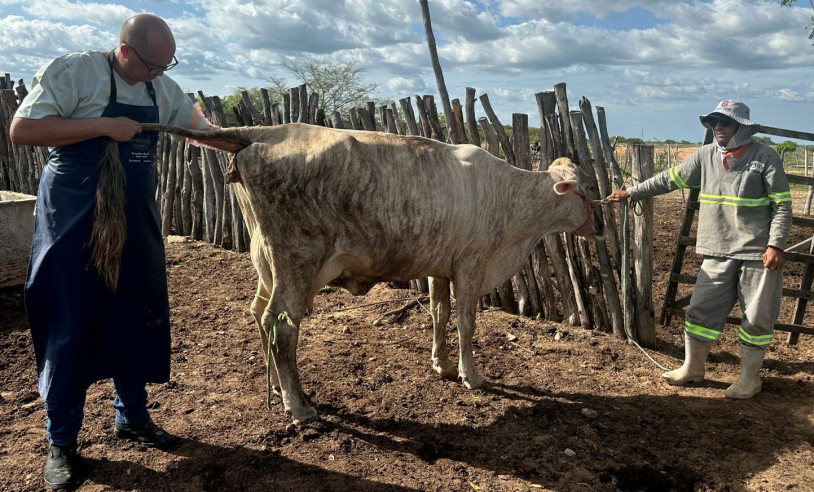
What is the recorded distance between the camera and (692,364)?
14.5 feet

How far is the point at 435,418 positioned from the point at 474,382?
50cm

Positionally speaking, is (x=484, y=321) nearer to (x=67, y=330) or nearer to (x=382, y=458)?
(x=382, y=458)

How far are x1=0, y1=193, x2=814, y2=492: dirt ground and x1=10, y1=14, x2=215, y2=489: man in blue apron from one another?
509mm

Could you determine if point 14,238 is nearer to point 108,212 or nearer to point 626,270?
point 108,212

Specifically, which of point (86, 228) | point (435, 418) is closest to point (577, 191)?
point (435, 418)

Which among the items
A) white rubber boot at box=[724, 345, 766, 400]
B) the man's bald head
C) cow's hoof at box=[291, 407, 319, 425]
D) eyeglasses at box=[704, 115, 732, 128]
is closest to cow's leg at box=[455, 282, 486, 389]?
cow's hoof at box=[291, 407, 319, 425]

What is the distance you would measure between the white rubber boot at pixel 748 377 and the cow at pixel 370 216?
151 centimetres

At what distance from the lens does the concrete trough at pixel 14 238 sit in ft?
20.2

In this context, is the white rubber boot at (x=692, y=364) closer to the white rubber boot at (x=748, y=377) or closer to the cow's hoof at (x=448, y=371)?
the white rubber boot at (x=748, y=377)

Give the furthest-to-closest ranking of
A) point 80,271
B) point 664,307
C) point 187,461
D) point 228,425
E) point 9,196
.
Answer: point 9,196 → point 664,307 → point 228,425 → point 187,461 → point 80,271

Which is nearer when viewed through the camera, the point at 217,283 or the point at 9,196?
the point at 217,283

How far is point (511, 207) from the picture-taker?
422 cm

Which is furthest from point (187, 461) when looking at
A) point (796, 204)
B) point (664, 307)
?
point (796, 204)

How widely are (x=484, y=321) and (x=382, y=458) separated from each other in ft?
7.57
